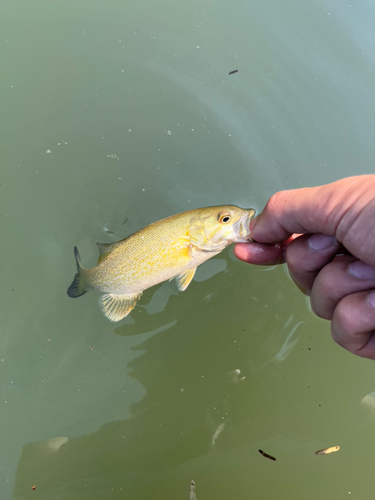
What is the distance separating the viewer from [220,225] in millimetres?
2207

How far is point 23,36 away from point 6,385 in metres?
3.14

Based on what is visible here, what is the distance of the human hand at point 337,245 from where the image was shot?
1437mm

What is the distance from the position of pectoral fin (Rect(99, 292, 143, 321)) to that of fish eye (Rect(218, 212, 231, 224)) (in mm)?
923

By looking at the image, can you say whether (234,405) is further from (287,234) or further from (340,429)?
(287,234)

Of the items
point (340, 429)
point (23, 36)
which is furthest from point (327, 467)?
point (23, 36)

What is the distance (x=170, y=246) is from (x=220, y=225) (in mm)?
395

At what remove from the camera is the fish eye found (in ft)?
7.16

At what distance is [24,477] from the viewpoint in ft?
8.29

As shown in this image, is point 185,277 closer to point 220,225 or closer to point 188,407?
point 220,225

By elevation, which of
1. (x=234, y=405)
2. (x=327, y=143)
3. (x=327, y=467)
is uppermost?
(x=327, y=143)

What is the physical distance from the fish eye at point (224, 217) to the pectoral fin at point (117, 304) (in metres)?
0.92

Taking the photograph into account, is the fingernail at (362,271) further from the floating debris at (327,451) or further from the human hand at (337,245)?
the floating debris at (327,451)

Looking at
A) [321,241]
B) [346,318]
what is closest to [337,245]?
[321,241]

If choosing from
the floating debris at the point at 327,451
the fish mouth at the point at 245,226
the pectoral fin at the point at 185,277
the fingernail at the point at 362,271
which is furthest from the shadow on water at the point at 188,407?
the fingernail at the point at 362,271
